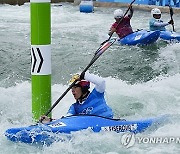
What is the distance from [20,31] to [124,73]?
6492mm

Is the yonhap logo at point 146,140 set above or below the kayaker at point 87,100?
below

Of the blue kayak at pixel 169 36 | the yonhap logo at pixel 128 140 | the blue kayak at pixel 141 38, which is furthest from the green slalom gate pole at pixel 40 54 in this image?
the blue kayak at pixel 169 36

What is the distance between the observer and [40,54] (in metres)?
4.48

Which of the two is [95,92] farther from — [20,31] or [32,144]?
[20,31]

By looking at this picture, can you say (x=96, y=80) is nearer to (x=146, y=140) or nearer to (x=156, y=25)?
Result: (x=146, y=140)

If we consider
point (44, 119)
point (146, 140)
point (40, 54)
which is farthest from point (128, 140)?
point (40, 54)

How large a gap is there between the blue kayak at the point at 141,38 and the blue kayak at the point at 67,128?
6200mm

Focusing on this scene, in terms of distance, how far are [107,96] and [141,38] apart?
438cm

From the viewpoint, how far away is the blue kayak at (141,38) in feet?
36.2

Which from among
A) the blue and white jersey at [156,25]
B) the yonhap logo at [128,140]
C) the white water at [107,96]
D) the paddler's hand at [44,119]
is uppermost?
the paddler's hand at [44,119]

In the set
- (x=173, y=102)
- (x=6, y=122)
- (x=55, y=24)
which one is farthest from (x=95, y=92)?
(x=55, y=24)

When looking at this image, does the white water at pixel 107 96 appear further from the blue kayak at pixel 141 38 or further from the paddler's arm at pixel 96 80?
the paddler's arm at pixel 96 80

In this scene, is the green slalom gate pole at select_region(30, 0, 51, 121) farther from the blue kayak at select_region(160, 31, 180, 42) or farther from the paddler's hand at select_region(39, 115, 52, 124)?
the blue kayak at select_region(160, 31, 180, 42)

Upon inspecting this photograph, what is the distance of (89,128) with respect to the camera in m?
4.75
